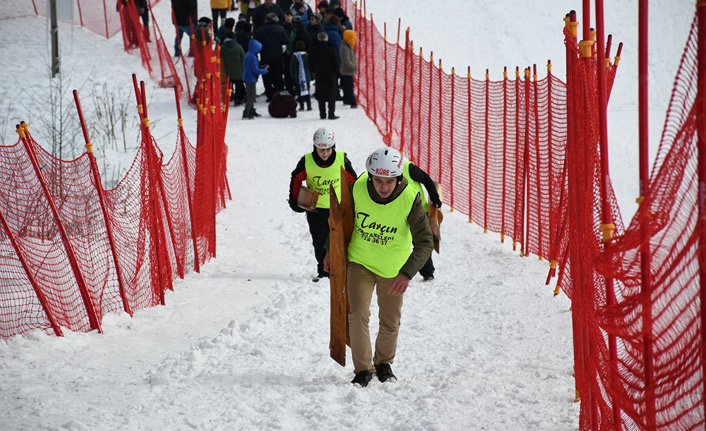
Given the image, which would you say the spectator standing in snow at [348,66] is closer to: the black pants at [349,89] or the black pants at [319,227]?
the black pants at [349,89]

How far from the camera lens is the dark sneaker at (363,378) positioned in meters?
5.45

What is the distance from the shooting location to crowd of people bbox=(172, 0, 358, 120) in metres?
15.8

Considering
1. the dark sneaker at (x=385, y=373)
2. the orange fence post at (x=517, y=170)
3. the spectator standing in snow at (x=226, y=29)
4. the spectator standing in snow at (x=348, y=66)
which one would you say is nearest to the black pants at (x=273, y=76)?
the spectator standing in snow at (x=226, y=29)

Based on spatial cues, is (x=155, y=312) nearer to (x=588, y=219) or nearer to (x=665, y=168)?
(x=588, y=219)

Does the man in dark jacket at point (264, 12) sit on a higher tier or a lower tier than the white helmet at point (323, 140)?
higher

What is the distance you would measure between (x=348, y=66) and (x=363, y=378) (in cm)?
1164

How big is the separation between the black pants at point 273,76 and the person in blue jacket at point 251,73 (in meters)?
0.79

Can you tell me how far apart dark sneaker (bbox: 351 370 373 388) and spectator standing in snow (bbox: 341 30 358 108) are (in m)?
11.6

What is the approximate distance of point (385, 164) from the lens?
5.05 metres

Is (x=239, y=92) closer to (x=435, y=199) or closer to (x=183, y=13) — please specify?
(x=183, y=13)

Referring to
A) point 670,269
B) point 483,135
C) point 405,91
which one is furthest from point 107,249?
point 405,91

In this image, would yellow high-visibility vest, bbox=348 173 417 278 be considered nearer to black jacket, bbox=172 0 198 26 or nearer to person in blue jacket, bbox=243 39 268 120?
person in blue jacket, bbox=243 39 268 120

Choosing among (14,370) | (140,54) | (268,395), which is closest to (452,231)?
(268,395)

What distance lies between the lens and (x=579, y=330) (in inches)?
181
